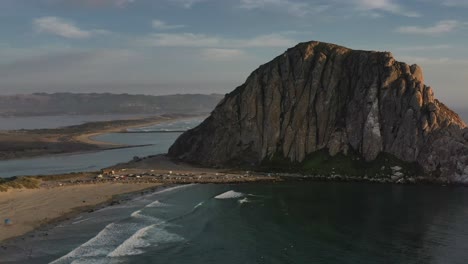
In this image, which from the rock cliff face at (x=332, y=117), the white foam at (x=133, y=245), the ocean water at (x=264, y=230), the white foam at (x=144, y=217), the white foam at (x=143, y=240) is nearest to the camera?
the ocean water at (x=264, y=230)

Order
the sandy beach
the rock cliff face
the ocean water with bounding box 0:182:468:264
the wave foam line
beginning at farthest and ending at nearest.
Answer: the rock cliff face
the wave foam line
the sandy beach
the ocean water with bounding box 0:182:468:264

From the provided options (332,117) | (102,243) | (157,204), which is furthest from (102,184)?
(332,117)

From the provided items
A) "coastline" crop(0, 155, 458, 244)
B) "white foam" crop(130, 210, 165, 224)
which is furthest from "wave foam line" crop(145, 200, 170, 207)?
"coastline" crop(0, 155, 458, 244)

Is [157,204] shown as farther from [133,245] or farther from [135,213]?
[133,245]

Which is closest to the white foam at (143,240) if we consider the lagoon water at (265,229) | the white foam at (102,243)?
the lagoon water at (265,229)

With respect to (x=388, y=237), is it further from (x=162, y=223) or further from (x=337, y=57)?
(x=337, y=57)

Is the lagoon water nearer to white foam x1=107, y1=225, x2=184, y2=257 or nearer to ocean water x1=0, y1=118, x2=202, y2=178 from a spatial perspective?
white foam x1=107, y1=225, x2=184, y2=257

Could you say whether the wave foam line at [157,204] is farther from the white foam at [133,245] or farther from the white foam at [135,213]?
the white foam at [133,245]
